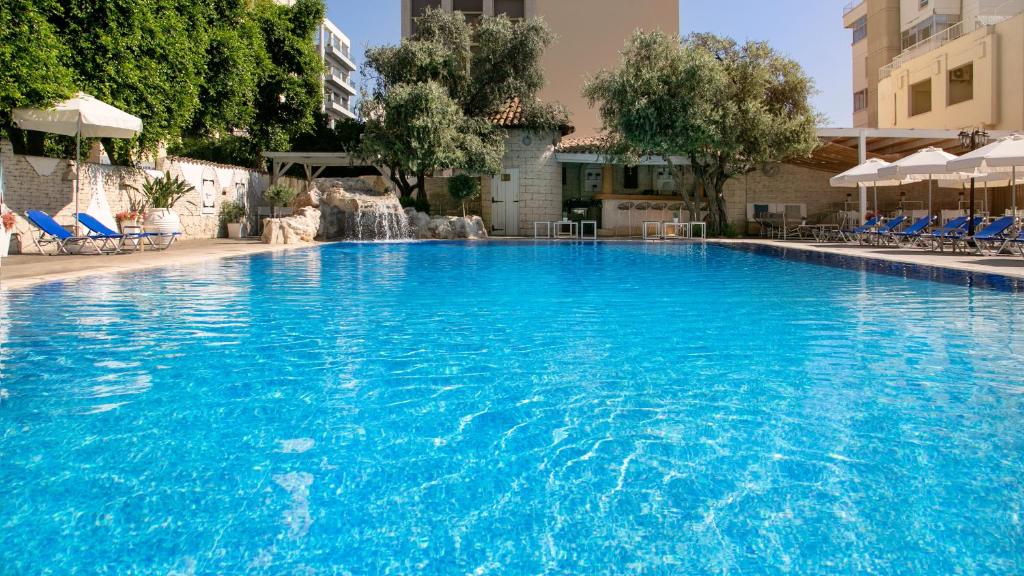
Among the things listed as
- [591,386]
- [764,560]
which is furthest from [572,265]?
[764,560]

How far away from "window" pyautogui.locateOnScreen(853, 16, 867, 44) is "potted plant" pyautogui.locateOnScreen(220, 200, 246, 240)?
32.6 metres

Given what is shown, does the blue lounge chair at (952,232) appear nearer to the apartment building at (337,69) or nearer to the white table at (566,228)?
the white table at (566,228)

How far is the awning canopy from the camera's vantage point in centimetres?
1334

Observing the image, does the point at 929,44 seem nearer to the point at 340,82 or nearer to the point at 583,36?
the point at 583,36

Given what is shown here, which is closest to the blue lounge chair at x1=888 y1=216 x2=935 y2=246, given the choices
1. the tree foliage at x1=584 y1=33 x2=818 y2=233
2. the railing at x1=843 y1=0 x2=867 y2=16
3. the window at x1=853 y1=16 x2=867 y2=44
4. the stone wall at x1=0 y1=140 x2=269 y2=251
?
the tree foliage at x1=584 y1=33 x2=818 y2=233

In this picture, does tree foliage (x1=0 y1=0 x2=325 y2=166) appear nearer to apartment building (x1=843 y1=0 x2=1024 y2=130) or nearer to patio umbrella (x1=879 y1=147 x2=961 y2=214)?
patio umbrella (x1=879 y1=147 x2=961 y2=214)

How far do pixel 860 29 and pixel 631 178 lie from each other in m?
19.7

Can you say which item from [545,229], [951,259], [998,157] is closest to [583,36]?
[545,229]

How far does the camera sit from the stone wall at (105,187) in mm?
14102

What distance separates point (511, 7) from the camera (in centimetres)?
3722

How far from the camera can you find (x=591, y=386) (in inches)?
173

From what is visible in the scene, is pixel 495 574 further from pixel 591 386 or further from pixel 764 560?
pixel 591 386

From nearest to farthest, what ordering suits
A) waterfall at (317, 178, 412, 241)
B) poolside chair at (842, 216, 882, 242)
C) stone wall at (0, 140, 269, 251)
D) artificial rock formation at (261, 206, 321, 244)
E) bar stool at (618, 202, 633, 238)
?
stone wall at (0, 140, 269, 251) → poolside chair at (842, 216, 882, 242) → artificial rock formation at (261, 206, 321, 244) → waterfall at (317, 178, 412, 241) → bar stool at (618, 202, 633, 238)

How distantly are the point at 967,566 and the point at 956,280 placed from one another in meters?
9.48
